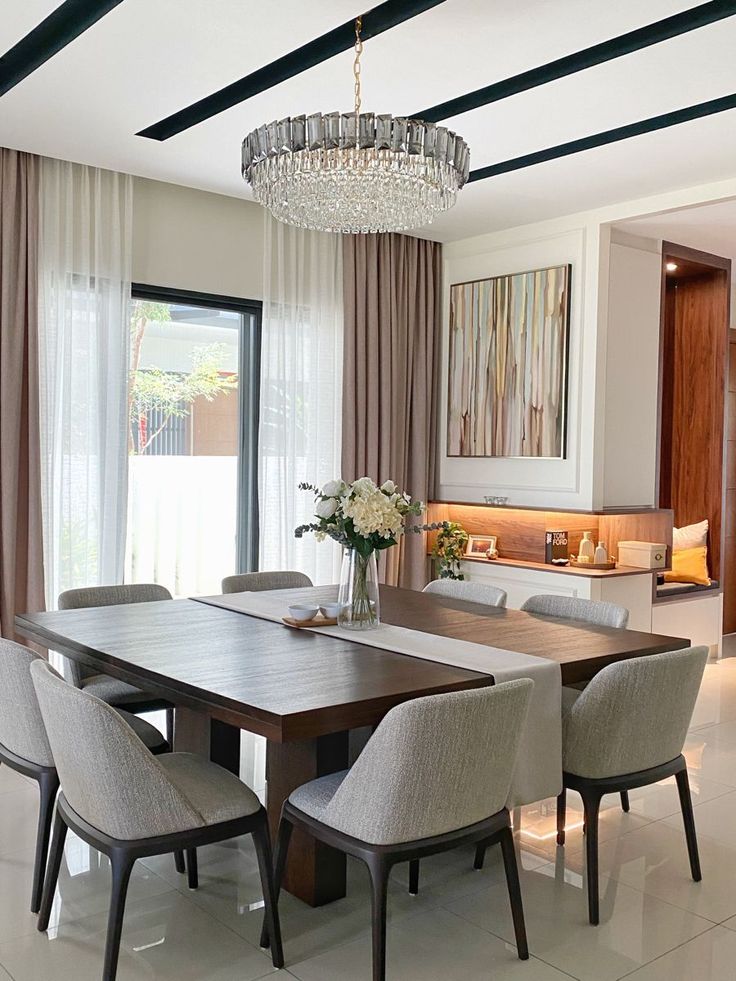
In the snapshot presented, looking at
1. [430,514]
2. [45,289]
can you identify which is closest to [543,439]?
[430,514]

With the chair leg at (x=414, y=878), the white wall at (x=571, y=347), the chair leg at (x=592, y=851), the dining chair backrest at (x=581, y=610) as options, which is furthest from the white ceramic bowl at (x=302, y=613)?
the white wall at (x=571, y=347)

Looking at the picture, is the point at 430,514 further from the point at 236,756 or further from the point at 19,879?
the point at 19,879

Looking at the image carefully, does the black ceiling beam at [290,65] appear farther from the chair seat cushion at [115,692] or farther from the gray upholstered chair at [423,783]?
the chair seat cushion at [115,692]

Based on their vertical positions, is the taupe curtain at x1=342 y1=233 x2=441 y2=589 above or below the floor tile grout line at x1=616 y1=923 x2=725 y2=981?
above

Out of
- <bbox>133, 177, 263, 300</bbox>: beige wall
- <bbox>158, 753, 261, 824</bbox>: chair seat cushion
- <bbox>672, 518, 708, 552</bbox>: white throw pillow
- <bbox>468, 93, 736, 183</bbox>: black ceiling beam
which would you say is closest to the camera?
<bbox>158, 753, 261, 824</bbox>: chair seat cushion

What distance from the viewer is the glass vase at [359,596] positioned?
3.40 metres

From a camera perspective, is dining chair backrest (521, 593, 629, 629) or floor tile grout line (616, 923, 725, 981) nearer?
floor tile grout line (616, 923, 725, 981)

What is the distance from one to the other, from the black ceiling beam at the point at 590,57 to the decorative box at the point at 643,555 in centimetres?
291

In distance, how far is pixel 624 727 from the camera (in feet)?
9.19

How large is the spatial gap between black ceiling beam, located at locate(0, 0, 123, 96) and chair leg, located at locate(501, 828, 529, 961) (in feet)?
9.33

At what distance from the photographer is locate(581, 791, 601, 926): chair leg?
2.78 meters

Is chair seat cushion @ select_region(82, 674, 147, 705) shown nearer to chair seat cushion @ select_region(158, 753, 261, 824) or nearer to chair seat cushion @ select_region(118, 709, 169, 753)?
chair seat cushion @ select_region(118, 709, 169, 753)

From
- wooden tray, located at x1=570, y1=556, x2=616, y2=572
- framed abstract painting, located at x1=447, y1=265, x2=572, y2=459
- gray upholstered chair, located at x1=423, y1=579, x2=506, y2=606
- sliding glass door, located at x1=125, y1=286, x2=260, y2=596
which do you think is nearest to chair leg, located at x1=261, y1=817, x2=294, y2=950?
gray upholstered chair, located at x1=423, y1=579, x2=506, y2=606

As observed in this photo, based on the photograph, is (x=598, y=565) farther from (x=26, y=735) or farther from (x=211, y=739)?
(x=26, y=735)
